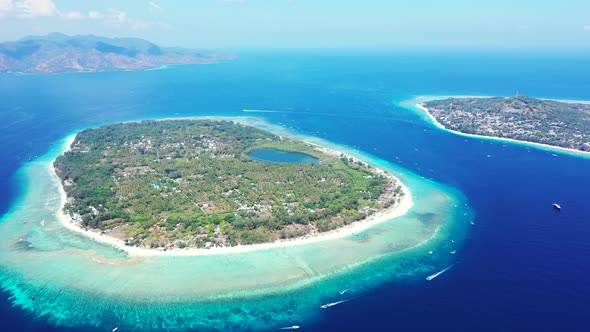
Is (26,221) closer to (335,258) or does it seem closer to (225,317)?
(225,317)

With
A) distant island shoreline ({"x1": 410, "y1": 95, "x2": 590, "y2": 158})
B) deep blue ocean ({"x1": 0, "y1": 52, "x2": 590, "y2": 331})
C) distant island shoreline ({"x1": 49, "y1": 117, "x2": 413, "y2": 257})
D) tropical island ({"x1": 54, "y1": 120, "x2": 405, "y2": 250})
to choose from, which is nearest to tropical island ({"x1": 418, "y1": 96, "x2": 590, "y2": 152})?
distant island shoreline ({"x1": 410, "y1": 95, "x2": 590, "y2": 158})

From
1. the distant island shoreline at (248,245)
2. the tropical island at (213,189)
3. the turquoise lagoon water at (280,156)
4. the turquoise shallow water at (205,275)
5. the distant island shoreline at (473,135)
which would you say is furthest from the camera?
the distant island shoreline at (473,135)

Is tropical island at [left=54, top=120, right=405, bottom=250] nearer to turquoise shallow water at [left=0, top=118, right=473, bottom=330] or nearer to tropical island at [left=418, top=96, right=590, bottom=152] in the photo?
turquoise shallow water at [left=0, top=118, right=473, bottom=330]

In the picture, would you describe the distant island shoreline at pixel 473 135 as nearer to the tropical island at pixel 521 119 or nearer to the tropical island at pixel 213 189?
the tropical island at pixel 521 119

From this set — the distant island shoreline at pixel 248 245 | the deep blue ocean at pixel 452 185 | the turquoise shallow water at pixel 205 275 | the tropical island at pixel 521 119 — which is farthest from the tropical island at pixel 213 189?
the tropical island at pixel 521 119

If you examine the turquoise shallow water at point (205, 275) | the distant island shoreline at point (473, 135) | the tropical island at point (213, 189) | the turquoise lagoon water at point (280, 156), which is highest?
the distant island shoreline at point (473, 135)

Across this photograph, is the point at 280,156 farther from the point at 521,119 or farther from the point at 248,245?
the point at 521,119

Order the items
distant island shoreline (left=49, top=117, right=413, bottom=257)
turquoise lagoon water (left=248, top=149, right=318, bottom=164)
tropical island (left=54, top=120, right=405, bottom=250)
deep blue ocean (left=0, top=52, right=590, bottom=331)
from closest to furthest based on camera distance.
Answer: deep blue ocean (left=0, top=52, right=590, bottom=331) < distant island shoreline (left=49, top=117, right=413, bottom=257) < tropical island (left=54, top=120, right=405, bottom=250) < turquoise lagoon water (left=248, top=149, right=318, bottom=164)
